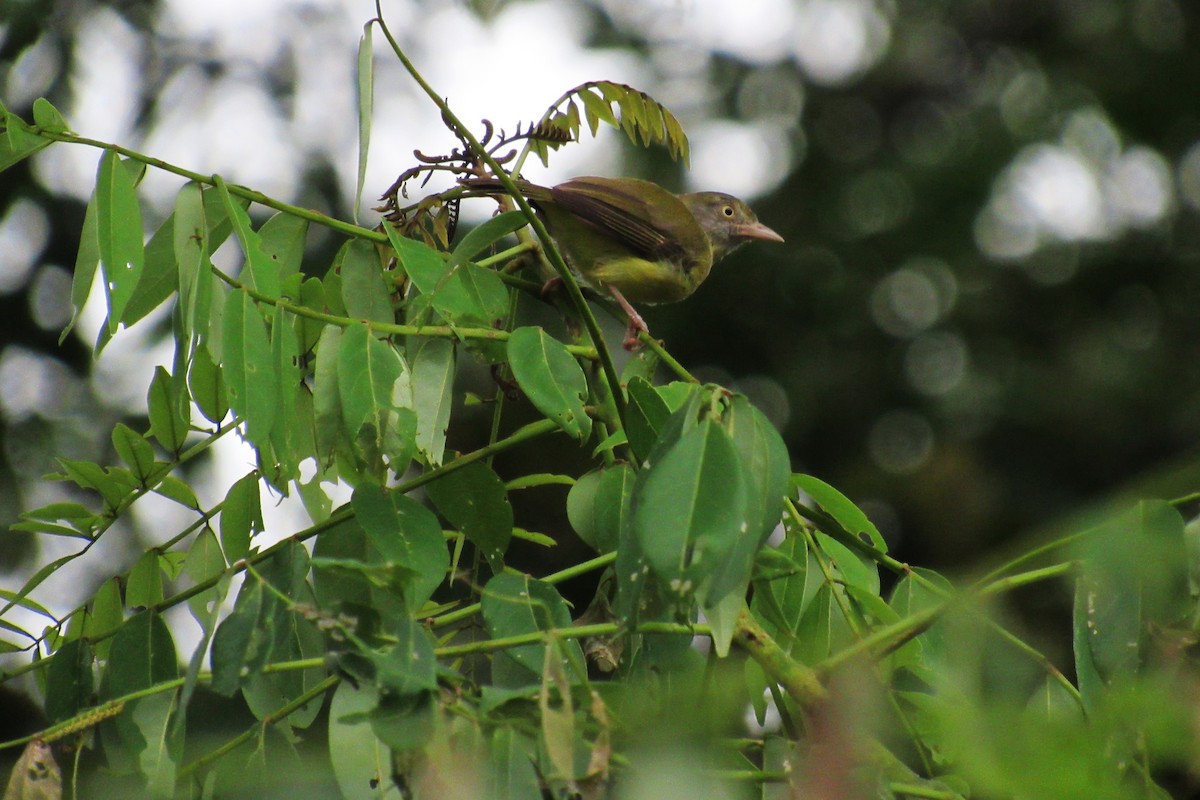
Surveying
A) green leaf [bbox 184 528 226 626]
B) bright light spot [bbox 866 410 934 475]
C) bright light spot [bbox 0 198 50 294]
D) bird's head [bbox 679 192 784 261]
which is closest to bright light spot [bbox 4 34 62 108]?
bright light spot [bbox 0 198 50 294]

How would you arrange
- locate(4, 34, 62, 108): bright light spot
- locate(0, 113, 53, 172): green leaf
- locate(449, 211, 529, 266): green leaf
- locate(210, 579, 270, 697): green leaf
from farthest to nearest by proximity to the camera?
locate(4, 34, 62, 108): bright light spot → locate(449, 211, 529, 266): green leaf → locate(0, 113, 53, 172): green leaf → locate(210, 579, 270, 697): green leaf

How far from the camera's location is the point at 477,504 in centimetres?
211

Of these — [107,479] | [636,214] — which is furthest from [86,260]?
[636,214]

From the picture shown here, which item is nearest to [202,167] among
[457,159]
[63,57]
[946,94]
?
[63,57]

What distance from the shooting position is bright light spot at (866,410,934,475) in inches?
422

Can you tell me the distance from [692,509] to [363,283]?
3.38ft

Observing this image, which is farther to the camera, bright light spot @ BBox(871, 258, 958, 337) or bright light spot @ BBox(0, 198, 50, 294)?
bright light spot @ BBox(871, 258, 958, 337)

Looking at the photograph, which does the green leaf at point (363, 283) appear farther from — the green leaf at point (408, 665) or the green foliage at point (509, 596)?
the green leaf at point (408, 665)

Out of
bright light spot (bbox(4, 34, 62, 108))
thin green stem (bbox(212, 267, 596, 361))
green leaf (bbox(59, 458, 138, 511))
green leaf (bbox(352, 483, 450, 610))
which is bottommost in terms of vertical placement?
green leaf (bbox(352, 483, 450, 610))

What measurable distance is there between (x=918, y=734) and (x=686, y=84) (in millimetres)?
9969

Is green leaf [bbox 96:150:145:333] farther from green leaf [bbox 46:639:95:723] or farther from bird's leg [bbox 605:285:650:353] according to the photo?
bird's leg [bbox 605:285:650:353]

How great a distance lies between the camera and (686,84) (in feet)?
37.3

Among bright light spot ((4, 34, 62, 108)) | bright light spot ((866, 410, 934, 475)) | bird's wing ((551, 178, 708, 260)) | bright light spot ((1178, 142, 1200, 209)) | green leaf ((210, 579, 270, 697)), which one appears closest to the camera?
green leaf ((210, 579, 270, 697))

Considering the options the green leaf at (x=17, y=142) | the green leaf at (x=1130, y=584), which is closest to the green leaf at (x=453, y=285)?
the green leaf at (x=17, y=142)
